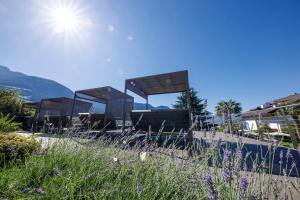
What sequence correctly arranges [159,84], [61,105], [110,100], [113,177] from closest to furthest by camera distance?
[113,177] → [159,84] → [110,100] → [61,105]


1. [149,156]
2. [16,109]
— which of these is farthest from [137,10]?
[16,109]

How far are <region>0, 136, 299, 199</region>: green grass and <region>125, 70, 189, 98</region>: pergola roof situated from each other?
16.3 feet

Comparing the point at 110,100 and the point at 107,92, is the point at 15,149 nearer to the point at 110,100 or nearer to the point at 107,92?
the point at 107,92

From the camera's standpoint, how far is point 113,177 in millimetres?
1681

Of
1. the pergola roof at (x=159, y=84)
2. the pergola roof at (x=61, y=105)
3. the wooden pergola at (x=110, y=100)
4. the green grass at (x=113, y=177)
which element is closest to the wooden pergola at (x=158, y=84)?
the pergola roof at (x=159, y=84)

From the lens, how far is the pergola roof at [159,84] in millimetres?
7102

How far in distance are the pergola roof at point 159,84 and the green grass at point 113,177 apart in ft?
16.3

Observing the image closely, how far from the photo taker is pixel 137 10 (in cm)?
760

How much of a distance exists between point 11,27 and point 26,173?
1198 cm

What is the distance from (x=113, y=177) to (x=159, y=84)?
7022mm

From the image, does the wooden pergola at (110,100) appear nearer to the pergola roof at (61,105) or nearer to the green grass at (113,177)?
the pergola roof at (61,105)

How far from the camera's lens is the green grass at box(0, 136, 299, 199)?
1144 mm

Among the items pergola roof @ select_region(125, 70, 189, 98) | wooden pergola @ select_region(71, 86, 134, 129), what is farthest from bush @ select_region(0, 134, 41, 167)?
pergola roof @ select_region(125, 70, 189, 98)

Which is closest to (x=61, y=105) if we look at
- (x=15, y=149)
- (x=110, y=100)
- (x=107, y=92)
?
(x=110, y=100)
